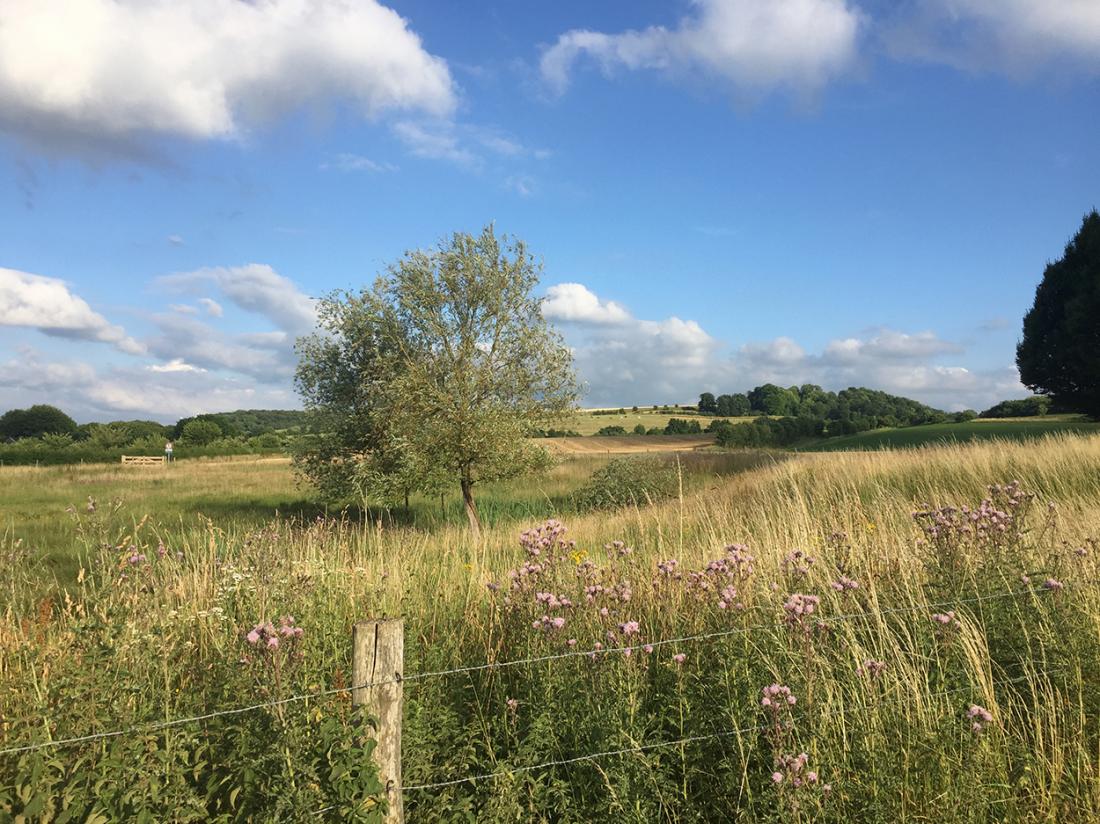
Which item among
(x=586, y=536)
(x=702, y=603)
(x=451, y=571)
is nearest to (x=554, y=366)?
(x=586, y=536)

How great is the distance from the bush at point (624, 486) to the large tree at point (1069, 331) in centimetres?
2807

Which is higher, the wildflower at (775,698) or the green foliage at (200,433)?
the green foliage at (200,433)

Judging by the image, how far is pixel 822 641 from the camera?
400 centimetres

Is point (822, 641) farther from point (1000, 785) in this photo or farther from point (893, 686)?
point (1000, 785)

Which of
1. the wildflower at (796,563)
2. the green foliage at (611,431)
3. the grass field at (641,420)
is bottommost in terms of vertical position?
the wildflower at (796,563)

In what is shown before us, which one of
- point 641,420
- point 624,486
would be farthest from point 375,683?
point 641,420

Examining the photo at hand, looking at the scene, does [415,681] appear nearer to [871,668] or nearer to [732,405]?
[871,668]

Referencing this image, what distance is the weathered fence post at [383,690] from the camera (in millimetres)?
2988

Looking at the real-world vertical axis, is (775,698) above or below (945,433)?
below

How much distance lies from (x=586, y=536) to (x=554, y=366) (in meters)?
6.42

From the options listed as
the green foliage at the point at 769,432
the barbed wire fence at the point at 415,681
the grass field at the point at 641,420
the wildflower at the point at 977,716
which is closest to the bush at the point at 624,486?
the barbed wire fence at the point at 415,681

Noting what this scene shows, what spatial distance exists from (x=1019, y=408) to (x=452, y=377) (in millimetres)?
65637

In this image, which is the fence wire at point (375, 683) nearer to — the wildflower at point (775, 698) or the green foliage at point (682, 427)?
the wildflower at point (775, 698)

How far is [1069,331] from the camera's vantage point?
36719 mm
